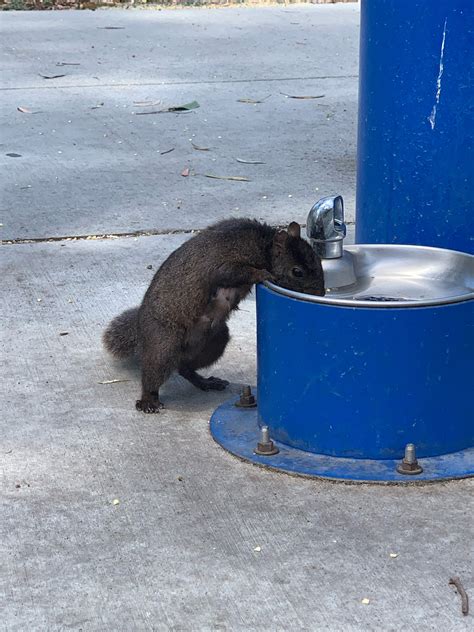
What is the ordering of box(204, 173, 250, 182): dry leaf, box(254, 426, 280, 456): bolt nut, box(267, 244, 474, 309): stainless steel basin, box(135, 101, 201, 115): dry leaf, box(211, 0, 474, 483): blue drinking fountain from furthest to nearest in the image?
box(135, 101, 201, 115): dry leaf
box(204, 173, 250, 182): dry leaf
box(267, 244, 474, 309): stainless steel basin
box(254, 426, 280, 456): bolt nut
box(211, 0, 474, 483): blue drinking fountain

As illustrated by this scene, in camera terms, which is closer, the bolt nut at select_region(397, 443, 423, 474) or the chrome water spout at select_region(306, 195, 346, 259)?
the bolt nut at select_region(397, 443, 423, 474)

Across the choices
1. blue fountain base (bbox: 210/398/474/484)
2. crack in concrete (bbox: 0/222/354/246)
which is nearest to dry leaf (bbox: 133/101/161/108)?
crack in concrete (bbox: 0/222/354/246)

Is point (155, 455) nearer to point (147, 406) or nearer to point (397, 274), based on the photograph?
point (147, 406)

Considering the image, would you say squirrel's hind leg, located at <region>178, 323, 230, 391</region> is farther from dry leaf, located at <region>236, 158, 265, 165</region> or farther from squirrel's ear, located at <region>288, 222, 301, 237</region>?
dry leaf, located at <region>236, 158, 265, 165</region>

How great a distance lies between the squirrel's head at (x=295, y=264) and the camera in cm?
416

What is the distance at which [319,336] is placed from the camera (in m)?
3.70

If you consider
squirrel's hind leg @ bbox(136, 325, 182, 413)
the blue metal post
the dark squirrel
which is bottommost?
squirrel's hind leg @ bbox(136, 325, 182, 413)

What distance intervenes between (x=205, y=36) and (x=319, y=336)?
350 inches

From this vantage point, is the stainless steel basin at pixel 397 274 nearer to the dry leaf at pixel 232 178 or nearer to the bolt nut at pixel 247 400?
the bolt nut at pixel 247 400

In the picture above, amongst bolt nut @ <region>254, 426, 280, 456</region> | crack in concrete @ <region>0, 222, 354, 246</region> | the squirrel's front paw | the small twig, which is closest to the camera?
A: the small twig

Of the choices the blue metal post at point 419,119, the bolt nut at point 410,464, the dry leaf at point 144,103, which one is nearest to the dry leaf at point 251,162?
the dry leaf at point 144,103

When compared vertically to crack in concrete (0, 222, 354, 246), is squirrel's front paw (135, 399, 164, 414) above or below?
above

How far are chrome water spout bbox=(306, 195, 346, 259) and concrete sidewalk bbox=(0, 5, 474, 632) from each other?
2.44ft

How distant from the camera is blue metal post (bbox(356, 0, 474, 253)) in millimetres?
3980
